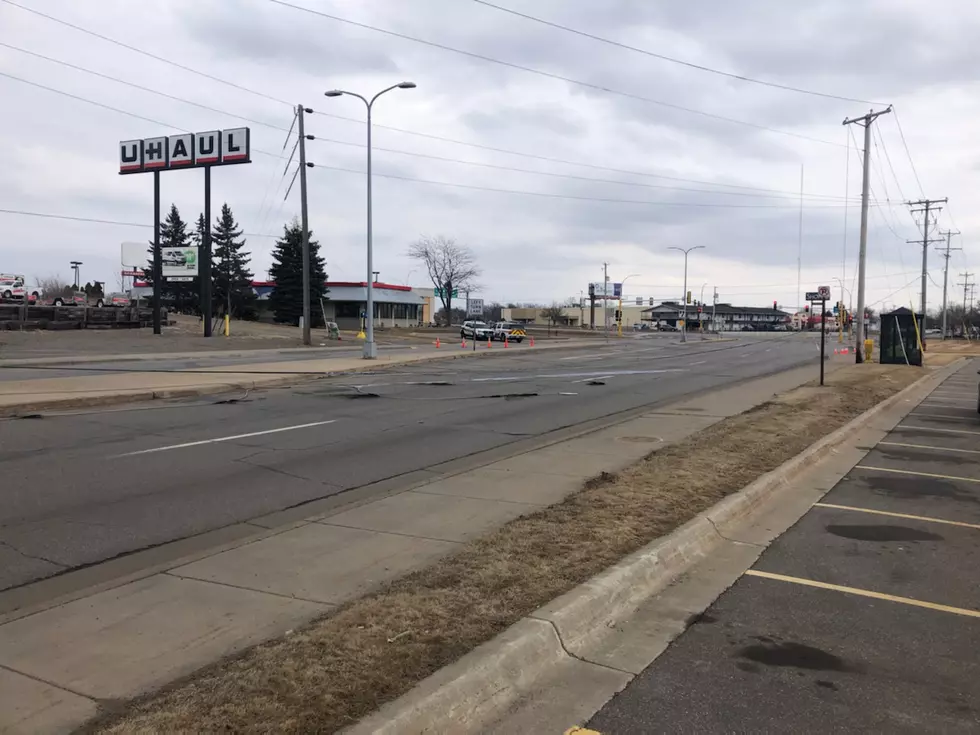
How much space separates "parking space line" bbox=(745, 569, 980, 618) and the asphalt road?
4.50 meters

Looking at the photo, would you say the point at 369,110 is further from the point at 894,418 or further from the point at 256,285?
the point at 256,285

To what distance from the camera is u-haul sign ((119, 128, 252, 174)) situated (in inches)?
1598

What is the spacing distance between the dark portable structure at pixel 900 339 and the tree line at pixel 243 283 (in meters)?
52.8

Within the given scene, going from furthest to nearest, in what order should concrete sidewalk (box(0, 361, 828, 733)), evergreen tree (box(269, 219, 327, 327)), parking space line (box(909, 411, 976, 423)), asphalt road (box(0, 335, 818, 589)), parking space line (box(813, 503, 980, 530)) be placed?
1. evergreen tree (box(269, 219, 327, 327))
2. parking space line (box(909, 411, 976, 423))
3. parking space line (box(813, 503, 980, 530))
4. asphalt road (box(0, 335, 818, 589))
5. concrete sidewalk (box(0, 361, 828, 733))

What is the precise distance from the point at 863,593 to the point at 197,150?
42.6 m

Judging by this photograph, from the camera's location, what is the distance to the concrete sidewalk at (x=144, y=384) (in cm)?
1460

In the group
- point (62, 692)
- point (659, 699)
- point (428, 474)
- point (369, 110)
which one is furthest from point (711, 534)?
point (369, 110)

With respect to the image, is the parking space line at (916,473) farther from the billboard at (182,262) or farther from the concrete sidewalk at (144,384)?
the billboard at (182,262)

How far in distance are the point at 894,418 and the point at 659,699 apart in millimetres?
13831

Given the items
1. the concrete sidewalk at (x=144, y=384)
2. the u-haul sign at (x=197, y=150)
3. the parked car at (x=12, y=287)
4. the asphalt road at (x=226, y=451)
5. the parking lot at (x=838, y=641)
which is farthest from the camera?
the parked car at (x=12, y=287)

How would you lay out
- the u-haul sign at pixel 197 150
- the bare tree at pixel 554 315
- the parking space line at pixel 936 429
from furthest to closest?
the bare tree at pixel 554 315
the u-haul sign at pixel 197 150
the parking space line at pixel 936 429

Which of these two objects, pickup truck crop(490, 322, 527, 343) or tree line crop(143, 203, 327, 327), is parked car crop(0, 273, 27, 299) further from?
pickup truck crop(490, 322, 527, 343)

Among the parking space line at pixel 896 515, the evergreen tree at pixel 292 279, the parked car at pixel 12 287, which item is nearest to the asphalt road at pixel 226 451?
the parking space line at pixel 896 515

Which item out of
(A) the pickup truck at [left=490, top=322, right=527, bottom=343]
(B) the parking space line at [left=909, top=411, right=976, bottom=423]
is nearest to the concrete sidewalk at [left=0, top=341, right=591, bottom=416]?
(B) the parking space line at [left=909, top=411, right=976, bottom=423]
